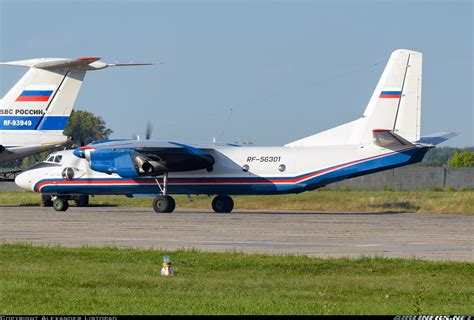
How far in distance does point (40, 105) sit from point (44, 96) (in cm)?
54

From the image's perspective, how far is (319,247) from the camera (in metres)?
25.4

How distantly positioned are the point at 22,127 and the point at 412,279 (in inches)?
1377

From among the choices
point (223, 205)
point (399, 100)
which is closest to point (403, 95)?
point (399, 100)

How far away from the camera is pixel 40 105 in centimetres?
5059

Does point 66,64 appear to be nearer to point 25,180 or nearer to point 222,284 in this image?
point 25,180

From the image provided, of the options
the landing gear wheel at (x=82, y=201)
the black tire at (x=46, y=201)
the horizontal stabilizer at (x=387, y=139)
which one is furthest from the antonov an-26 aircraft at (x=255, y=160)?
the black tire at (x=46, y=201)

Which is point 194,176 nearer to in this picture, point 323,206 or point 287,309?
point 323,206

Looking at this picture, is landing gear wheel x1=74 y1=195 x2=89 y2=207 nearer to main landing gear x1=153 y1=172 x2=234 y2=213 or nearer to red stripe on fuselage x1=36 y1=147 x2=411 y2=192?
red stripe on fuselage x1=36 y1=147 x2=411 y2=192

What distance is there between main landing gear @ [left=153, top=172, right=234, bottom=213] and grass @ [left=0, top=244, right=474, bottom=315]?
73.3 feet

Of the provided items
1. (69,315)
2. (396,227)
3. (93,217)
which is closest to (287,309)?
(69,315)

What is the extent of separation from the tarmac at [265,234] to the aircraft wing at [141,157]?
189 inches

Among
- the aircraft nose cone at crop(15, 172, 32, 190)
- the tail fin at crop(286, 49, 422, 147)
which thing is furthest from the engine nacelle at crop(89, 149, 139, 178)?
the tail fin at crop(286, 49, 422, 147)

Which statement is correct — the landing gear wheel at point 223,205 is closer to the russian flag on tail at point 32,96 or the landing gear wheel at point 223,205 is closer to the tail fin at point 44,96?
the tail fin at point 44,96

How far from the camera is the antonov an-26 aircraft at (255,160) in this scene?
4406cm
